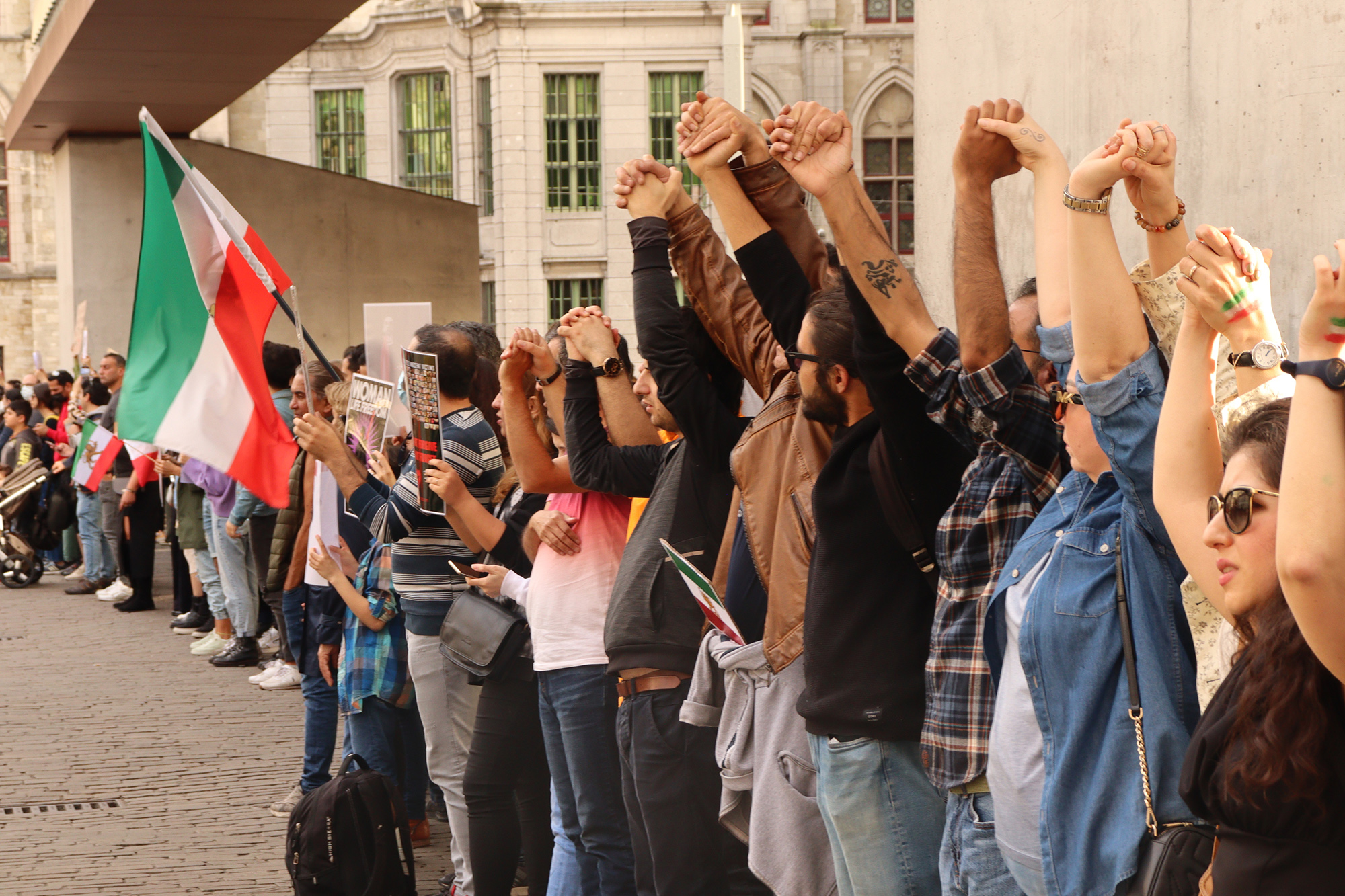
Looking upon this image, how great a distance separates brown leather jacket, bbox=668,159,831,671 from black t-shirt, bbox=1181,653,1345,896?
1325mm

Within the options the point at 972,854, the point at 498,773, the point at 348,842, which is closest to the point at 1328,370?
the point at 972,854

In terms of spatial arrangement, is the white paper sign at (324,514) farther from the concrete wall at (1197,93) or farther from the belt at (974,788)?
the belt at (974,788)

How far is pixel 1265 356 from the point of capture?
6.81 feet

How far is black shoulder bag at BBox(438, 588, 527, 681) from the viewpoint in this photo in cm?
452

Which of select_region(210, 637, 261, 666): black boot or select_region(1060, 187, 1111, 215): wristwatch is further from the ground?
select_region(1060, 187, 1111, 215): wristwatch

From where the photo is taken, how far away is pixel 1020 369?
104 inches

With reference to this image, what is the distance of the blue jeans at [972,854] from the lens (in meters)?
2.64

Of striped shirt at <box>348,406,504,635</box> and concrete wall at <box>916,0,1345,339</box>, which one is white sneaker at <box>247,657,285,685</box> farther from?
concrete wall at <box>916,0,1345,339</box>

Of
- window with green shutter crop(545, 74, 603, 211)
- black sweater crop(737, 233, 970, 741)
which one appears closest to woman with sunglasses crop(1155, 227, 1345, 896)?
black sweater crop(737, 233, 970, 741)

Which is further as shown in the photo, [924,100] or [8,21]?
[8,21]

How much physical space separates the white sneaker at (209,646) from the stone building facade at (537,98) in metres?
24.0

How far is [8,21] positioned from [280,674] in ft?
105

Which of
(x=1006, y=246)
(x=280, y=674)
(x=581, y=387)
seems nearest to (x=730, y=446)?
(x=581, y=387)

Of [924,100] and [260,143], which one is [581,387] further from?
[260,143]
